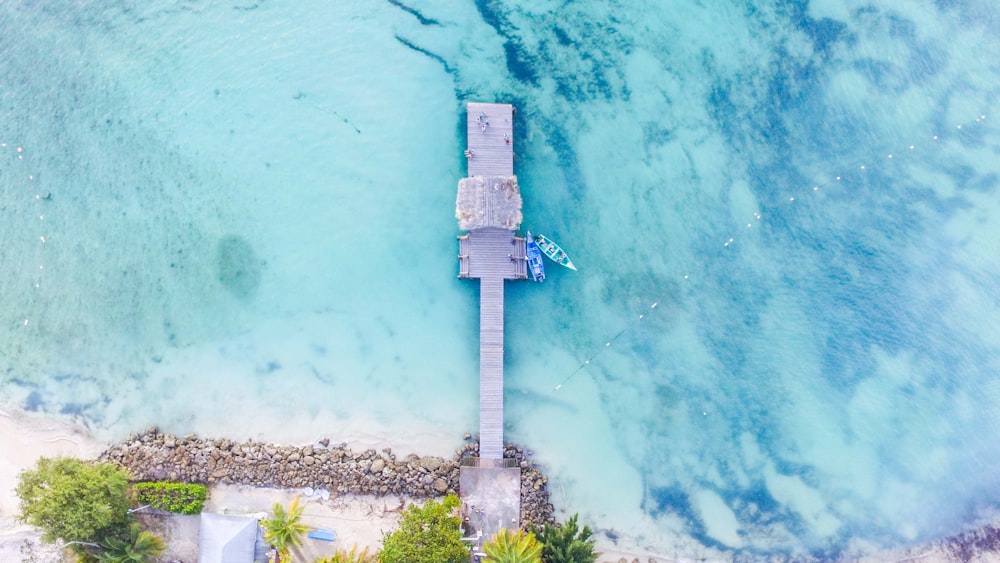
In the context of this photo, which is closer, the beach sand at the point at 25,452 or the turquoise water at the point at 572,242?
the beach sand at the point at 25,452

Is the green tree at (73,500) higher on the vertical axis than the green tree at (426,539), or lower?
higher

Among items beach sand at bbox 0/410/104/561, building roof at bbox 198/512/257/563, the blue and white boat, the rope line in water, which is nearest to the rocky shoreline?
beach sand at bbox 0/410/104/561

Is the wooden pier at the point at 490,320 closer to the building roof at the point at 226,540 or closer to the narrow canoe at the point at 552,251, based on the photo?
the narrow canoe at the point at 552,251

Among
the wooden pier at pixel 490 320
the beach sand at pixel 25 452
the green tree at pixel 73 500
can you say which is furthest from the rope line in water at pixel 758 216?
the beach sand at pixel 25 452

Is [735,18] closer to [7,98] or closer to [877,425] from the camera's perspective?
[877,425]

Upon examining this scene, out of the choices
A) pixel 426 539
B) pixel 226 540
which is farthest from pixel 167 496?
pixel 426 539

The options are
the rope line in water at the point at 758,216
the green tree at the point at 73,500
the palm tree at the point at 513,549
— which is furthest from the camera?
the rope line in water at the point at 758,216

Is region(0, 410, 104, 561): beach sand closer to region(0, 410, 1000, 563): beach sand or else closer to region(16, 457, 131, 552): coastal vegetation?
region(0, 410, 1000, 563): beach sand
